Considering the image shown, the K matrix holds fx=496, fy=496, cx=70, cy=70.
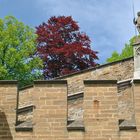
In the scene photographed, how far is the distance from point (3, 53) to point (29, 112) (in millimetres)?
12525

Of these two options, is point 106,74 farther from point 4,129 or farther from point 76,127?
point 4,129

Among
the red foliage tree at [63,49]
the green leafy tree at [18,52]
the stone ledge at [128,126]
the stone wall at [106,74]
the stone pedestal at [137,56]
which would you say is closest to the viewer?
the stone ledge at [128,126]

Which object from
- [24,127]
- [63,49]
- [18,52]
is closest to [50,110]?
[24,127]

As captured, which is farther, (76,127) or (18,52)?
(18,52)

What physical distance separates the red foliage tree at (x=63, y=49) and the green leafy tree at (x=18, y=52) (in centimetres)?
458

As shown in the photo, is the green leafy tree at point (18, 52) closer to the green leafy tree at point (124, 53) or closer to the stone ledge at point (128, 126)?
the green leafy tree at point (124, 53)

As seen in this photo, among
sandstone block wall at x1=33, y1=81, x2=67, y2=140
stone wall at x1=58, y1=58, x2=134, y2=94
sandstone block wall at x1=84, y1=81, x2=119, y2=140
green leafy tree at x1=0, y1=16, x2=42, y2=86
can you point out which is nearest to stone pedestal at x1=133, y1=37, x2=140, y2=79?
stone wall at x1=58, y1=58, x2=134, y2=94

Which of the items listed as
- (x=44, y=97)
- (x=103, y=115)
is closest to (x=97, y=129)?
(x=103, y=115)

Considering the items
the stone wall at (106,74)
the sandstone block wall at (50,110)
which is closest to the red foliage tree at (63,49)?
the stone wall at (106,74)

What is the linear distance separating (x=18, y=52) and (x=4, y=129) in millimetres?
19922

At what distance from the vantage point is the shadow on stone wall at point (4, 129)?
30.5 ft

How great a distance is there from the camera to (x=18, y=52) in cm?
2905

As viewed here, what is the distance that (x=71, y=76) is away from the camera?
1820 centimetres

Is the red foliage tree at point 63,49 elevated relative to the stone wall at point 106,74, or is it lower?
elevated
